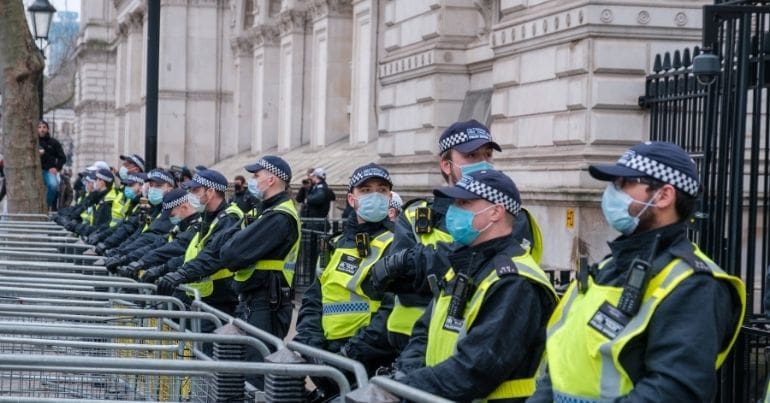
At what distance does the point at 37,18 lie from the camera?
2667 cm

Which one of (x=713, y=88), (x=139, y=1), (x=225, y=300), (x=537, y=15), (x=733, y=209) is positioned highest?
(x=139, y=1)

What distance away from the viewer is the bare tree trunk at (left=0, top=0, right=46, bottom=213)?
61.5 ft

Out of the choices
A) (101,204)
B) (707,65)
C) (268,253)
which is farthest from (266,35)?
(707,65)

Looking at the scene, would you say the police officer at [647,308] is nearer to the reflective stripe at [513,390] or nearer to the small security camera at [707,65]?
the reflective stripe at [513,390]

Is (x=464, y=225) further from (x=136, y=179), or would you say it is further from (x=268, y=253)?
(x=136, y=179)

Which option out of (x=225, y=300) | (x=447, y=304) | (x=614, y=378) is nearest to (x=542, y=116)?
(x=225, y=300)

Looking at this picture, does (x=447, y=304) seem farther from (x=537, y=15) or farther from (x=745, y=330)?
(x=537, y=15)

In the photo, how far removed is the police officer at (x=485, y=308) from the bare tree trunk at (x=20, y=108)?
43.9 ft

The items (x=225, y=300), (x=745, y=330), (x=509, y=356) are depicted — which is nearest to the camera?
(x=509, y=356)

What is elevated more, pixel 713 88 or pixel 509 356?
pixel 713 88

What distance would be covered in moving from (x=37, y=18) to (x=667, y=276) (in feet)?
75.5

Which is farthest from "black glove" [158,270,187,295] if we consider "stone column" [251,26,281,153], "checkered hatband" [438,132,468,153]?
"stone column" [251,26,281,153]

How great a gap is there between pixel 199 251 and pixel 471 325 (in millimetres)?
6142

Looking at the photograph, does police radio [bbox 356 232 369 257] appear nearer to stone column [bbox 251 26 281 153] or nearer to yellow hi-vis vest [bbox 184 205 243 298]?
yellow hi-vis vest [bbox 184 205 243 298]
